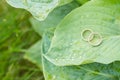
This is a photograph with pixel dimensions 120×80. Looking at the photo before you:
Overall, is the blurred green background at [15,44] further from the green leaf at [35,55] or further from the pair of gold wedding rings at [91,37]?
the pair of gold wedding rings at [91,37]

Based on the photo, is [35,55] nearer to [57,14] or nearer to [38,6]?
[57,14]

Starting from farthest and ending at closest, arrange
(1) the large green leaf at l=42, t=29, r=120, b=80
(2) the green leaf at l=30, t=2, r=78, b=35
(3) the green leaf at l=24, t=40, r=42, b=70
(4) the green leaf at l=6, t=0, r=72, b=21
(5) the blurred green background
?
(5) the blurred green background → (3) the green leaf at l=24, t=40, r=42, b=70 → (2) the green leaf at l=30, t=2, r=78, b=35 → (1) the large green leaf at l=42, t=29, r=120, b=80 → (4) the green leaf at l=6, t=0, r=72, b=21

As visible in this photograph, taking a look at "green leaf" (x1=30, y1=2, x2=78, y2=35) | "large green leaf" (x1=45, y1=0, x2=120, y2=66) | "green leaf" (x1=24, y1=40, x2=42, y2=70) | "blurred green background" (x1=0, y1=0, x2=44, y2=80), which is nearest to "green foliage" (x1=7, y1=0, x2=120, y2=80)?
"large green leaf" (x1=45, y1=0, x2=120, y2=66)

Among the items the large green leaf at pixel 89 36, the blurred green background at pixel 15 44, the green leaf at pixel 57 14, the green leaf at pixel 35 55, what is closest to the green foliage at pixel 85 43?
the large green leaf at pixel 89 36

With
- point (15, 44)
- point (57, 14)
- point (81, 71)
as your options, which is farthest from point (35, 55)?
point (81, 71)

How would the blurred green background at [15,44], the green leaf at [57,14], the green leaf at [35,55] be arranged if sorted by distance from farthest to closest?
the blurred green background at [15,44], the green leaf at [35,55], the green leaf at [57,14]

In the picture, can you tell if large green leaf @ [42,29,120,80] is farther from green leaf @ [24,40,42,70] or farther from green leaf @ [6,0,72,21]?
green leaf @ [24,40,42,70]

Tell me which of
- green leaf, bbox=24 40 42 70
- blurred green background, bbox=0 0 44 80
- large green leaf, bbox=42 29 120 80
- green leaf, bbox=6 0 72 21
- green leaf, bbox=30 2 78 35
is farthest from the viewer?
blurred green background, bbox=0 0 44 80

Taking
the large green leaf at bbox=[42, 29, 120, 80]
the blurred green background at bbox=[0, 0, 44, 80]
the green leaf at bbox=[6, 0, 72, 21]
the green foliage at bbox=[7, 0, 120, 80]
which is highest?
the green leaf at bbox=[6, 0, 72, 21]
